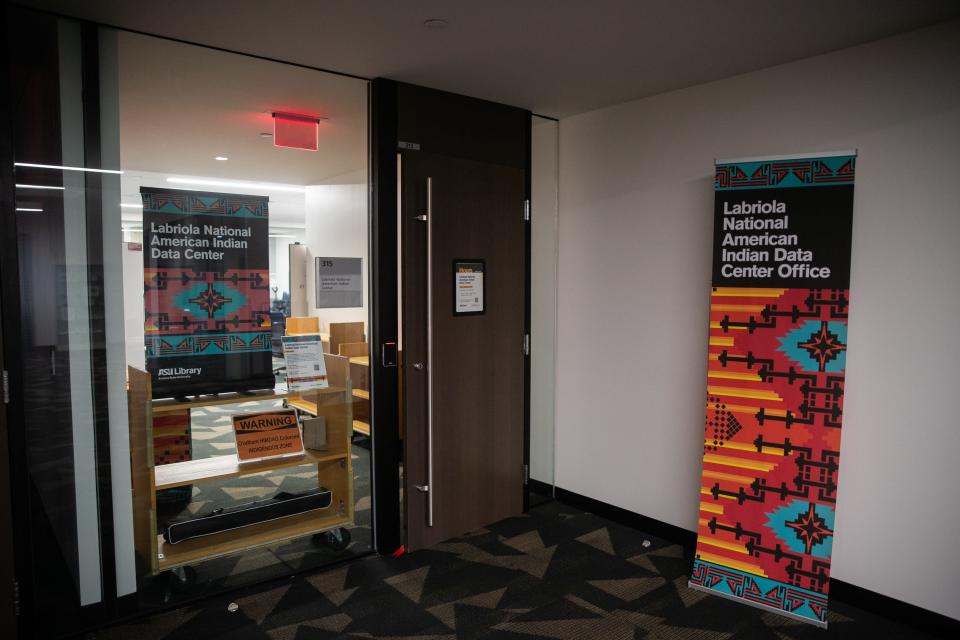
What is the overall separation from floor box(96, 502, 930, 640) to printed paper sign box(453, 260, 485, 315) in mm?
1382

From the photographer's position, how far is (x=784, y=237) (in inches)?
117

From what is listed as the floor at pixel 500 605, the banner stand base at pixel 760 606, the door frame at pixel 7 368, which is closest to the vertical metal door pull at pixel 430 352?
the floor at pixel 500 605

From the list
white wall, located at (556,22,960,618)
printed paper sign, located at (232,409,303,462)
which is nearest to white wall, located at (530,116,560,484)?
white wall, located at (556,22,960,618)

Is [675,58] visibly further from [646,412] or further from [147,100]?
[147,100]

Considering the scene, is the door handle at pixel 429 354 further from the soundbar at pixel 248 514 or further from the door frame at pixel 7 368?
the door frame at pixel 7 368

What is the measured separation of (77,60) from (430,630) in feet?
9.38

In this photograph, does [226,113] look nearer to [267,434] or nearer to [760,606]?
[267,434]

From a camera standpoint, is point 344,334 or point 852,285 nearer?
point 852,285

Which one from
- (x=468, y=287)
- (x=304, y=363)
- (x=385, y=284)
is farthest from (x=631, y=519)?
(x=304, y=363)

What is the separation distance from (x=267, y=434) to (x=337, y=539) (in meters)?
0.74

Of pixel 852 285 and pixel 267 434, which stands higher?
pixel 852 285

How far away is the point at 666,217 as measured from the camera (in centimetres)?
361

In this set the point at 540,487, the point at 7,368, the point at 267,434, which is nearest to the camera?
the point at 7,368

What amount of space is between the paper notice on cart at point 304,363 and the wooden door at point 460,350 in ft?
1.53
